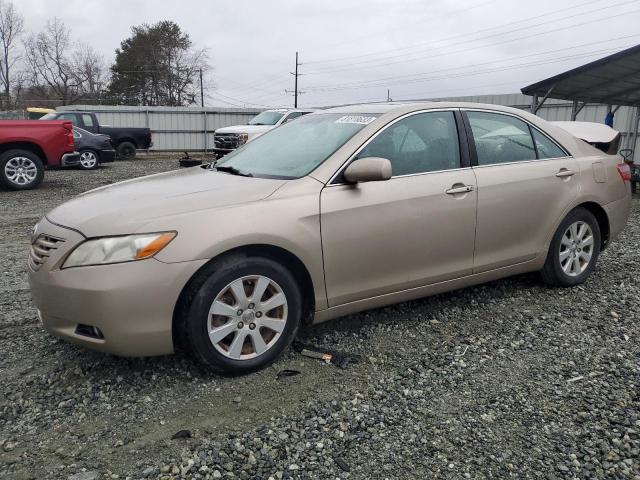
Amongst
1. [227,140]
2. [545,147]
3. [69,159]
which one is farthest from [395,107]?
[227,140]

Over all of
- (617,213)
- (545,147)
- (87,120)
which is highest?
(87,120)

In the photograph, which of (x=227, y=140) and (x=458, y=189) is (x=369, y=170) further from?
(x=227, y=140)

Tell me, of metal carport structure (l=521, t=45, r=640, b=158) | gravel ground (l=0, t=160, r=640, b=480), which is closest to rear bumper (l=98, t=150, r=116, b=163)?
metal carport structure (l=521, t=45, r=640, b=158)

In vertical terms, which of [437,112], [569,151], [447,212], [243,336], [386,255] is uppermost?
[437,112]

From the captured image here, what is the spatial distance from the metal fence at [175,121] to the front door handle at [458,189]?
2399cm

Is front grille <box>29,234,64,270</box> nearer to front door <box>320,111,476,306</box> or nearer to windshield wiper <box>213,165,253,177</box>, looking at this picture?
windshield wiper <box>213,165,253,177</box>

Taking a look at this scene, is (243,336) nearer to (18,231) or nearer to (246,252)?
(246,252)

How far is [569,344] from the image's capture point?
3.65m

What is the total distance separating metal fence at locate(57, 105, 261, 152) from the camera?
26109 mm

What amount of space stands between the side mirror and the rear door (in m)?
0.99

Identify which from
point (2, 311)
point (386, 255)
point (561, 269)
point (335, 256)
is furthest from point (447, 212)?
point (2, 311)

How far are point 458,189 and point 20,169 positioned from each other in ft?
33.3

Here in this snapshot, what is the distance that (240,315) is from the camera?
307 centimetres

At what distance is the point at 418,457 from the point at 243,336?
3.85ft
